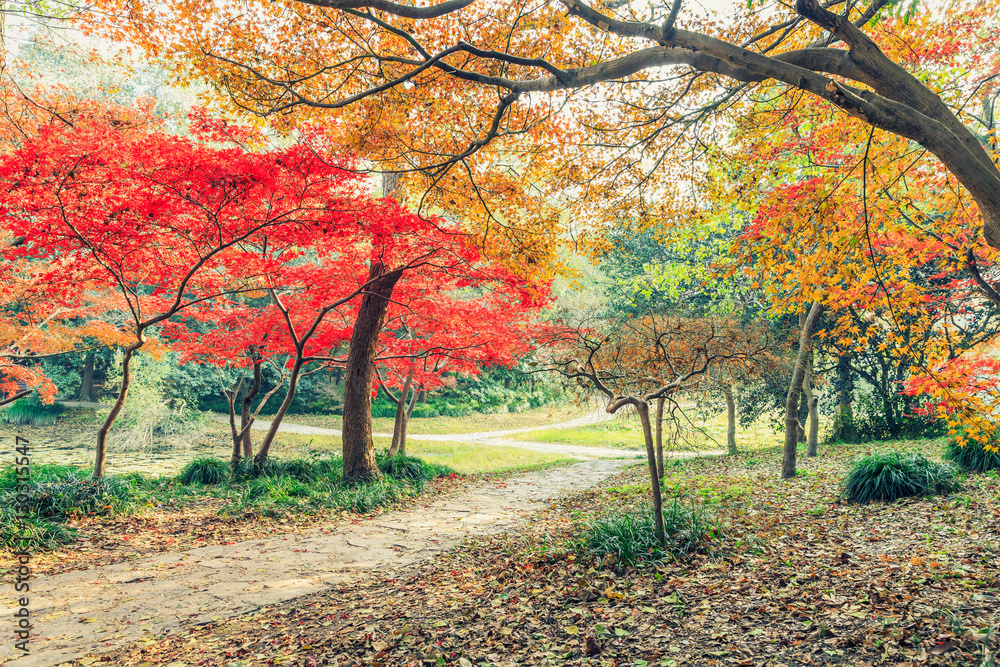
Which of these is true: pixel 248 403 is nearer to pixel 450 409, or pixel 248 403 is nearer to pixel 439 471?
pixel 439 471

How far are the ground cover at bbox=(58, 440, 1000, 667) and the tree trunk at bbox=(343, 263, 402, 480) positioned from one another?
366 cm

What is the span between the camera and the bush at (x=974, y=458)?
645 centimetres

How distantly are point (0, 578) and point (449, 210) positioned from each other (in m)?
5.55

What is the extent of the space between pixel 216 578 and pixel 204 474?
14.6 ft

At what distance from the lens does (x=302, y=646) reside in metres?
3.27

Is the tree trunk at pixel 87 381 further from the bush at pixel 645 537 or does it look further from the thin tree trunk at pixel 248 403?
the bush at pixel 645 537

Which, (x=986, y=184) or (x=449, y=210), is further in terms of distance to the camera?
(x=449, y=210)

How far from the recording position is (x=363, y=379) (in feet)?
28.1

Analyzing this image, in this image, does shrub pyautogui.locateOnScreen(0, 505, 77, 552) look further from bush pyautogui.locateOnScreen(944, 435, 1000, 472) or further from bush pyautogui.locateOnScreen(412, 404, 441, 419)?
bush pyautogui.locateOnScreen(412, 404, 441, 419)

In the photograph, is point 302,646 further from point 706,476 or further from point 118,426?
point 118,426

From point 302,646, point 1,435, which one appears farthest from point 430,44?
point 1,435

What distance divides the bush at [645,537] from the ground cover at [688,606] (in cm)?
6

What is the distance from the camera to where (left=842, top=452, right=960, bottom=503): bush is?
5461 millimetres

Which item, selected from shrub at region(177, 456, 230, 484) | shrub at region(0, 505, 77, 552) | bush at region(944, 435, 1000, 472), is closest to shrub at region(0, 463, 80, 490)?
shrub at region(0, 505, 77, 552)
